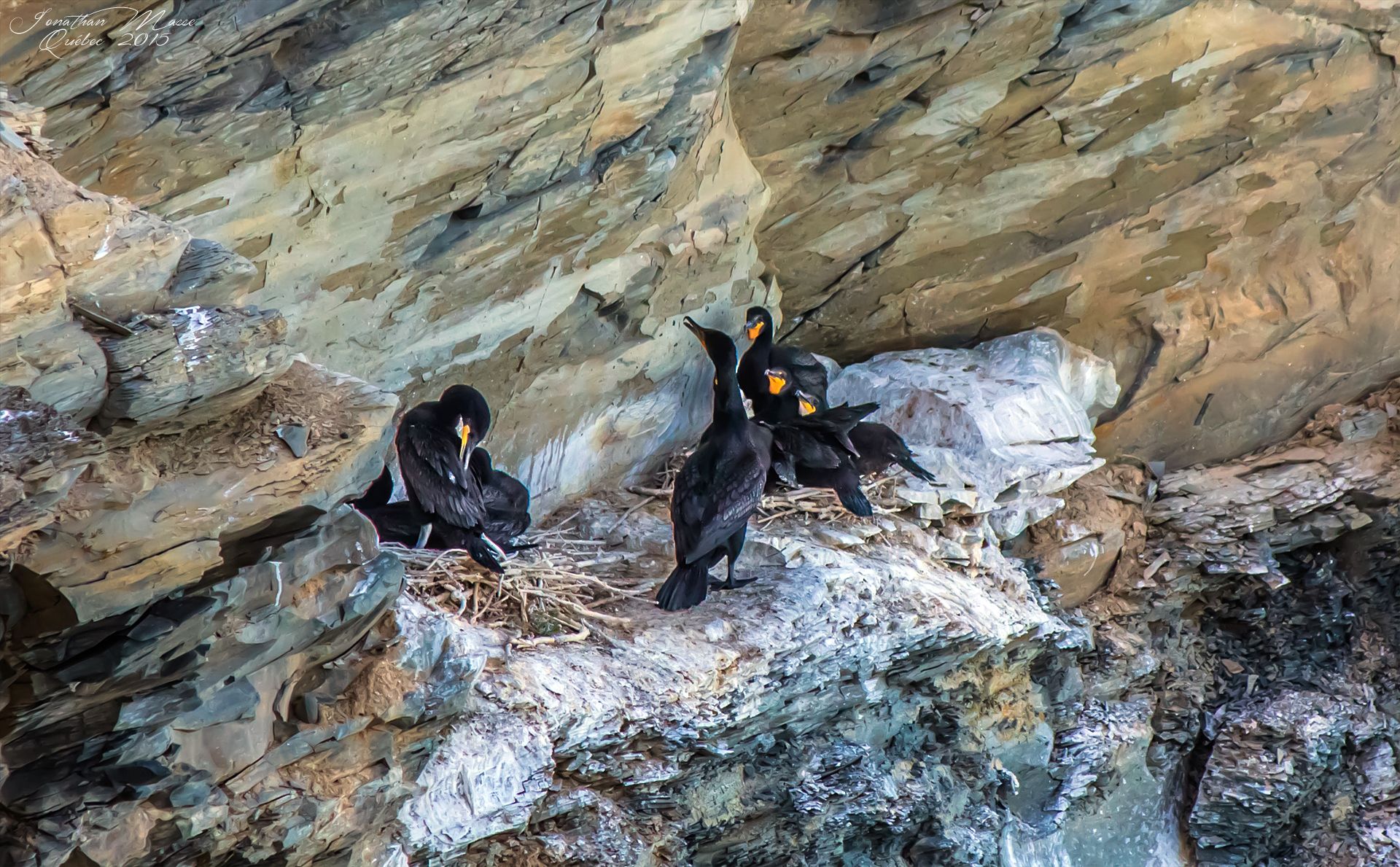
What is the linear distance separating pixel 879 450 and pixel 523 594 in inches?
72.2

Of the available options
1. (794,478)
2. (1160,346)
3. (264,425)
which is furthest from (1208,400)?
(264,425)

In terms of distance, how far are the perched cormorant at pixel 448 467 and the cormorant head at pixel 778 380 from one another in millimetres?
1569

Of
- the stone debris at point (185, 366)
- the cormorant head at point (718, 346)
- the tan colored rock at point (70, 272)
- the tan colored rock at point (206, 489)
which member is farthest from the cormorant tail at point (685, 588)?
the tan colored rock at point (70, 272)

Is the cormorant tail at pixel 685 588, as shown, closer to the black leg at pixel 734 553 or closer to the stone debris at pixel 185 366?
the black leg at pixel 734 553

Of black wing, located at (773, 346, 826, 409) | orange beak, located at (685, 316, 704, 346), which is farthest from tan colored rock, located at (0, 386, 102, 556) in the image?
black wing, located at (773, 346, 826, 409)

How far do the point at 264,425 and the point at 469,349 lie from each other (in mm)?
2213

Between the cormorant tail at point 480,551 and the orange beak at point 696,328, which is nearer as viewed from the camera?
the cormorant tail at point 480,551

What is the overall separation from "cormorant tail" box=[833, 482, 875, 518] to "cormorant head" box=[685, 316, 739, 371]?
2.26 feet

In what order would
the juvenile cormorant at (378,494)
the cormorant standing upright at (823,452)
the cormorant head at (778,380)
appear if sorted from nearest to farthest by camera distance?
the juvenile cormorant at (378,494) → the cormorant standing upright at (823,452) → the cormorant head at (778,380)

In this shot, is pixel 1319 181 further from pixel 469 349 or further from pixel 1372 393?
pixel 469 349

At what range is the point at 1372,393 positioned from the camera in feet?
25.5

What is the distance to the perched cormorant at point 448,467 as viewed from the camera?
4914 millimetres

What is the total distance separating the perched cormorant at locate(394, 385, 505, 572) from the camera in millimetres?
4914

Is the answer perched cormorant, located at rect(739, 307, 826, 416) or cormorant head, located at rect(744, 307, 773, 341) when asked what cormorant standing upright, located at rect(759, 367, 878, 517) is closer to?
perched cormorant, located at rect(739, 307, 826, 416)
